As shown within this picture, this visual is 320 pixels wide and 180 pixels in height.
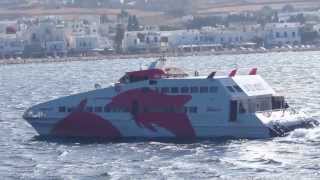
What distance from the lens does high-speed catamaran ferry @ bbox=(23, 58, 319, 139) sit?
184 feet

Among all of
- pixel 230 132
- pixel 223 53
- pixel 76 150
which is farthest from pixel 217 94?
pixel 223 53

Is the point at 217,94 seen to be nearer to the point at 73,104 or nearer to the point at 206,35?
the point at 73,104

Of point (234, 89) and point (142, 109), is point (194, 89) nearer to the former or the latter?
point (234, 89)

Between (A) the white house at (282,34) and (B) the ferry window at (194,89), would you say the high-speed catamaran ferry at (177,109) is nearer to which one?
(B) the ferry window at (194,89)

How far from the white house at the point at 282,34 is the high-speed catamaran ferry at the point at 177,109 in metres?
137

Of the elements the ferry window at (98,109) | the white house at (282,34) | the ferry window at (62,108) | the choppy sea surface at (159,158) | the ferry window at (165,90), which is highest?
the ferry window at (165,90)

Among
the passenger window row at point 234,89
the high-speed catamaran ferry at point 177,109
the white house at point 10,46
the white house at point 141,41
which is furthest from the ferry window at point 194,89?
the white house at point 10,46

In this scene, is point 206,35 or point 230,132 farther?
point 206,35

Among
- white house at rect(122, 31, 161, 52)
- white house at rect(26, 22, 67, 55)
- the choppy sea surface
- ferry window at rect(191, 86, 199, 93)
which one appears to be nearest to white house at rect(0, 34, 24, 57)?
white house at rect(26, 22, 67, 55)

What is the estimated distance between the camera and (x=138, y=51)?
19400 cm

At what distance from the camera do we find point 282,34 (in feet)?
651

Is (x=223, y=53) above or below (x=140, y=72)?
below

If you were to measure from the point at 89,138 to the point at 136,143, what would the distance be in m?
3.34

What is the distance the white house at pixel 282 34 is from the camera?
196 metres
